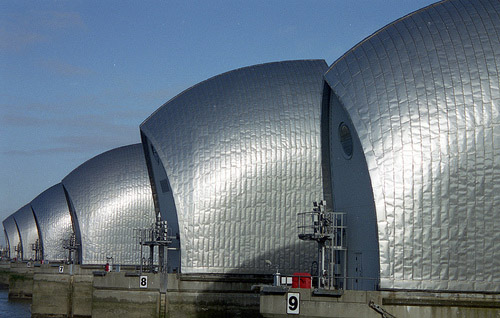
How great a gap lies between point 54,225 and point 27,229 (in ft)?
111

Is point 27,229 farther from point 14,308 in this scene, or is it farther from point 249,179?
point 249,179

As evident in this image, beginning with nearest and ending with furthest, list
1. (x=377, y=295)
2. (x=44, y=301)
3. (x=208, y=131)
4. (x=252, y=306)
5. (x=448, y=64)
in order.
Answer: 1. (x=377, y=295)
2. (x=448, y=64)
3. (x=252, y=306)
4. (x=208, y=131)
5. (x=44, y=301)

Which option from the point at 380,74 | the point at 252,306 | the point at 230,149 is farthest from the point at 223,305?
the point at 380,74

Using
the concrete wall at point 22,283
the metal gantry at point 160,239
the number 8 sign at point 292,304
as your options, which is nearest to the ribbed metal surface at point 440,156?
the number 8 sign at point 292,304

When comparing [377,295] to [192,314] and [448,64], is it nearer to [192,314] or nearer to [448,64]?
[448,64]

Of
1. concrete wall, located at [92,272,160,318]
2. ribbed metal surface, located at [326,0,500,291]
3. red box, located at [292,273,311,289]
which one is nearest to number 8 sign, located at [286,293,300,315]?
red box, located at [292,273,311,289]

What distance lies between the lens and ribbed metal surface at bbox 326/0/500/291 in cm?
3328

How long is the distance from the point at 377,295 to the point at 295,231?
17069 millimetres

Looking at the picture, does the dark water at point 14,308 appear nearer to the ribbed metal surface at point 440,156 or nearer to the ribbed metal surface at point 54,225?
the ribbed metal surface at point 54,225

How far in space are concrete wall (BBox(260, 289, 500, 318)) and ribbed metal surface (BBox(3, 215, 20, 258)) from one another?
364 feet

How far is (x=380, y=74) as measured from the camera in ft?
120

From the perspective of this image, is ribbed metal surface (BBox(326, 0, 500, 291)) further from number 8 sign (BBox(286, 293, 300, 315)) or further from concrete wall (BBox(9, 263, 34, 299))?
concrete wall (BBox(9, 263, 34, 299))

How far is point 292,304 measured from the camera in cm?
3188

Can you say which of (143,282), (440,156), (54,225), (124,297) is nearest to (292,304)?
(440,156)
